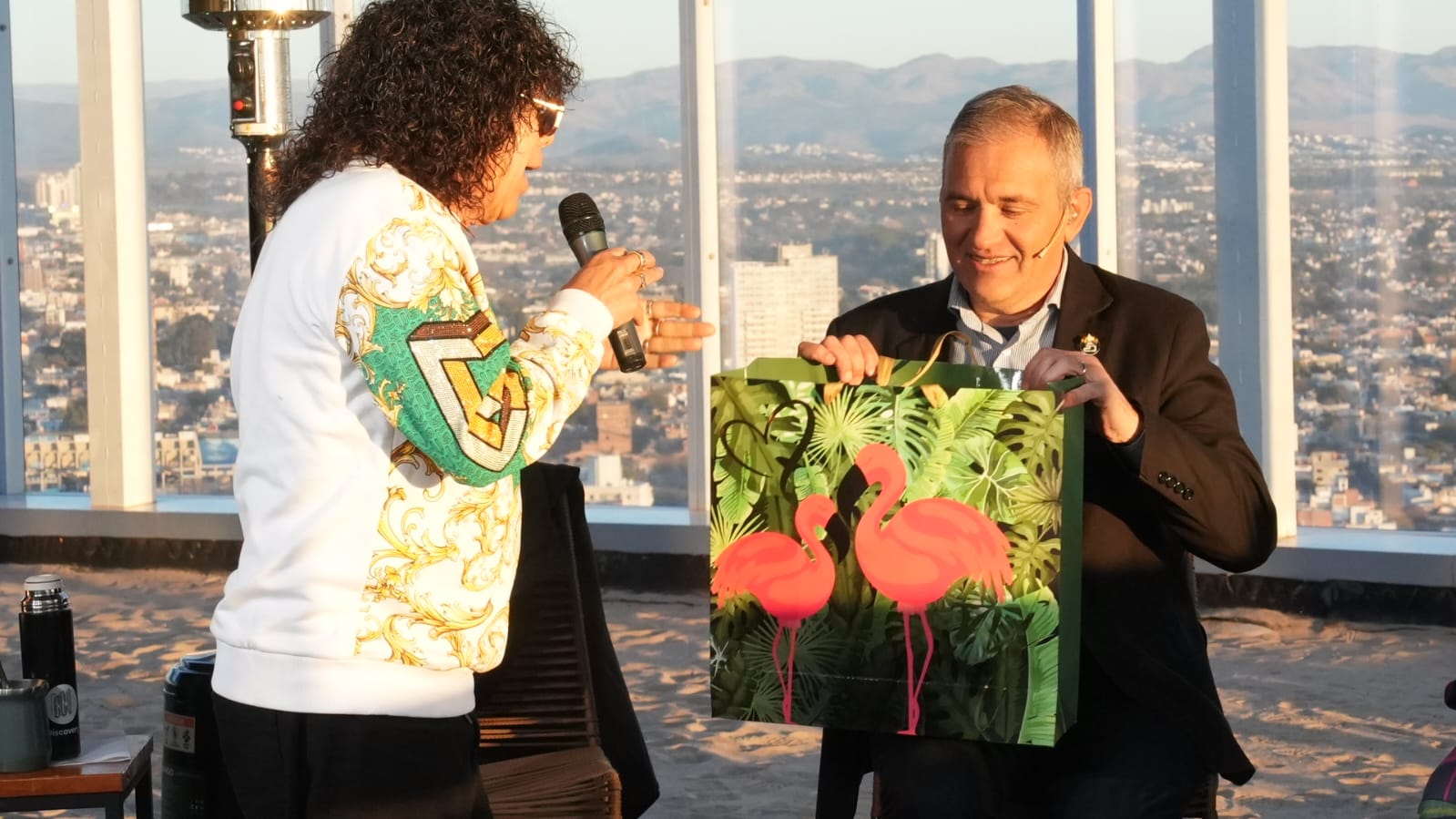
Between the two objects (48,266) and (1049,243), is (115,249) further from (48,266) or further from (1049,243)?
(1049,243)

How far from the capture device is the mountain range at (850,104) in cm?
634

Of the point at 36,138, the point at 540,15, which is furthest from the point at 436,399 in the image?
the point at 36,138

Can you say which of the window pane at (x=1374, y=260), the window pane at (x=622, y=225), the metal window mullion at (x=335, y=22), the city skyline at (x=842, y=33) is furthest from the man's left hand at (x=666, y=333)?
the metal window mullion at (x=335, y=22)

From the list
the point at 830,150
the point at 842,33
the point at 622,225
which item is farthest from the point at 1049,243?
the point at 622,225

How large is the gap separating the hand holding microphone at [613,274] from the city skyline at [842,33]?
172 inches

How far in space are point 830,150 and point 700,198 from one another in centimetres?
63

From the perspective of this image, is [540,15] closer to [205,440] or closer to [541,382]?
[541,382]

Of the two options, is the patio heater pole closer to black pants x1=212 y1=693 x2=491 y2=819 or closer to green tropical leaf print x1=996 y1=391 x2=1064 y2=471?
black pants x1=212 y1=693 x2=491 y2=819

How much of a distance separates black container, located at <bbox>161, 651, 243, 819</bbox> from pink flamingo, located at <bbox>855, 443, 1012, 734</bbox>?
121 cm

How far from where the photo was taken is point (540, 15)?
6.79 feet

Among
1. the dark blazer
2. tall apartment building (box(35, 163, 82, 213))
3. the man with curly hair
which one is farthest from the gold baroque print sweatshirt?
tall apartment building (box(35, 163, 82, 213))

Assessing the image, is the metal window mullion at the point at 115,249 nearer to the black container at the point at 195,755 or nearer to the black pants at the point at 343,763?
the black container at the point at 195,755

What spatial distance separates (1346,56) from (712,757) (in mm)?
3662

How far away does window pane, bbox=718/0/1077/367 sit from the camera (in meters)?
7.07
